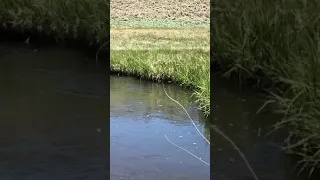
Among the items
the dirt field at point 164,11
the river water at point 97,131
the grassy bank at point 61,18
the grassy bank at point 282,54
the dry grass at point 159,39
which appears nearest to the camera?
the grassy bank at point 282,54

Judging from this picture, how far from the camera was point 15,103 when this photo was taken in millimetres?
2156

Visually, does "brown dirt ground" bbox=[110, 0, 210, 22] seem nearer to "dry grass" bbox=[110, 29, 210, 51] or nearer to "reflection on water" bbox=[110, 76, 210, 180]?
"dry grass" bbox=[110, 29, 210, 51]

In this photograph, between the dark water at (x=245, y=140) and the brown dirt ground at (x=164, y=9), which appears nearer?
the dark water at (x=245, y=140)

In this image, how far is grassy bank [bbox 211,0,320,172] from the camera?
1.67m

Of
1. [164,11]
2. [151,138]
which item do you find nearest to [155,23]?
[164,11]

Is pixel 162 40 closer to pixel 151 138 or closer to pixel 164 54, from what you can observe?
pixel 164 54

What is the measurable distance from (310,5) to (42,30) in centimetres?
109

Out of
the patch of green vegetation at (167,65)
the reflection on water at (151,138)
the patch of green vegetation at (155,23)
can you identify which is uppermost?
the patch of green vegetation at (155,23)

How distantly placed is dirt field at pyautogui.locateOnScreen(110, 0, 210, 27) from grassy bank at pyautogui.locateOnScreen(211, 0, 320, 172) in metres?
0.90

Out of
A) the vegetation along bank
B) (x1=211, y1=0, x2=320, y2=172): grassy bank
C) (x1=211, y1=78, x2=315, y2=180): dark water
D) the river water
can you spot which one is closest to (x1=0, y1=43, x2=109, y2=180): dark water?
the river water

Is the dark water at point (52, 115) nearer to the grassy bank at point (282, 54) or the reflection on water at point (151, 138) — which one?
the reflection on water at point (151, 138)

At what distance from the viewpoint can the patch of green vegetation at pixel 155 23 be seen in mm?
3100

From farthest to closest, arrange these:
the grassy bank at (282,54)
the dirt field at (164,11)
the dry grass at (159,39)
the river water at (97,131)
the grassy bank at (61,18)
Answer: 1. the dry grass at (159,39)
2. the dirt field at (164,11)
3. the grassy bank at (61,18)
4. the river water at (97,131)
5. the grassy bank at (282,54)

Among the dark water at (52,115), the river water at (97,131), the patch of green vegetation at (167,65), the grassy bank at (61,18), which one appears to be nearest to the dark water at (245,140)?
the river water at (97,131)
